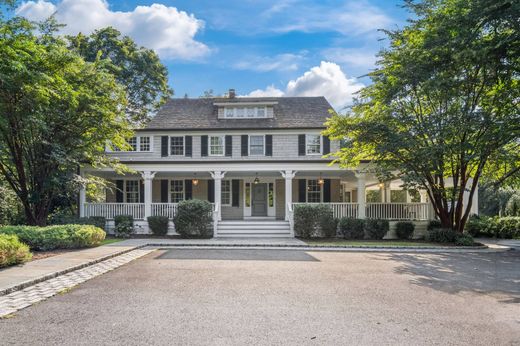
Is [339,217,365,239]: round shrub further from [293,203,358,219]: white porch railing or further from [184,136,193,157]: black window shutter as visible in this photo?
[184,136,193,157]: black window shutter

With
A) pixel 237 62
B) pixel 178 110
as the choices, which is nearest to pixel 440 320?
pixel 237 62

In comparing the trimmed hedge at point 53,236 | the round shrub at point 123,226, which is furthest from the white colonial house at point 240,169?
the trimmed hedge at point 53,236

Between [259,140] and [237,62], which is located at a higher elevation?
[237,62]

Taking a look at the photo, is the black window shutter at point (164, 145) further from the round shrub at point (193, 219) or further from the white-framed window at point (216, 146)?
the round shrub at point (193, 219)

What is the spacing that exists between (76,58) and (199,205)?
745cm

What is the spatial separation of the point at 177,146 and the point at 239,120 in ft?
12.4

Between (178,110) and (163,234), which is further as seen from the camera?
(178,110)

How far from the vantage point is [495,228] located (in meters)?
17.7

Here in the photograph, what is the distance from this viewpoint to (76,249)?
11531 millimetres

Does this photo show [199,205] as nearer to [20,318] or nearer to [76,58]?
[76,58]

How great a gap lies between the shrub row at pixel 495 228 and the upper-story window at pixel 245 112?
12.4 metres

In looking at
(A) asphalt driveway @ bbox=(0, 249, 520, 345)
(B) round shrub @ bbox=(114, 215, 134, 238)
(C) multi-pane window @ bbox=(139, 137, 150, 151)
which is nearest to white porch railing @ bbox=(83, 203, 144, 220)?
(B) round shrub @ bbox=(114, 215, 134, 238)

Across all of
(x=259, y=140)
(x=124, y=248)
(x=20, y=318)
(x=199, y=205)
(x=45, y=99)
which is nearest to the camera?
(x=20, y=318)

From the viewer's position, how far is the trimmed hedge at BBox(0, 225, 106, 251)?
10970 millimetres
